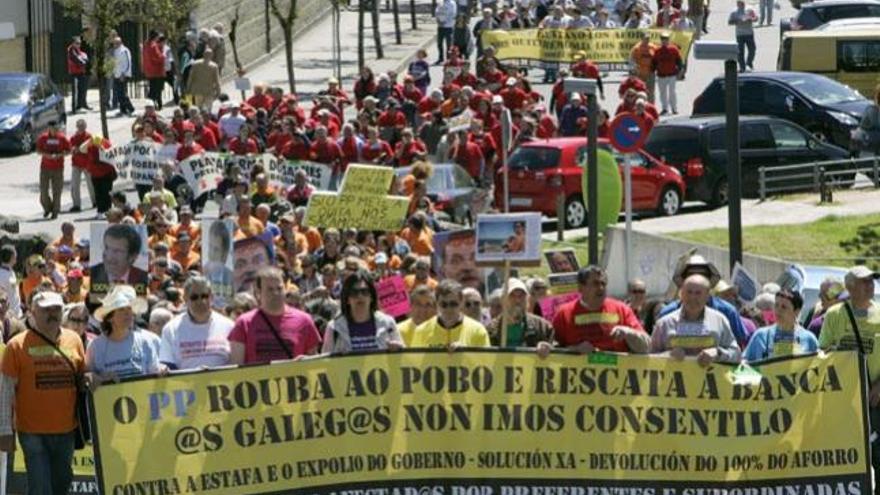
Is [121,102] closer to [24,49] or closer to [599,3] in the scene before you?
[24,49]

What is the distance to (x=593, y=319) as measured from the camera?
1612 centimetres

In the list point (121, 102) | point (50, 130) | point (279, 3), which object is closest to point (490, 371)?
point (50, 130)

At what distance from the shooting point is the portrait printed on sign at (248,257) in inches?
921

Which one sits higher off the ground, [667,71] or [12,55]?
[12,55]

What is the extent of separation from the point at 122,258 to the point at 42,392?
24.2ft

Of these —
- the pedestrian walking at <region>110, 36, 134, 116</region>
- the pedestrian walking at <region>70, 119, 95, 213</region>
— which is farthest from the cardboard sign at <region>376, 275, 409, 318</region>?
the pedestrian walking at <region>110, 36, 134, 116</region>

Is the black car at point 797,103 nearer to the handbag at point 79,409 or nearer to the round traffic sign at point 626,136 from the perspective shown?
the round traffic sign at point 626,136

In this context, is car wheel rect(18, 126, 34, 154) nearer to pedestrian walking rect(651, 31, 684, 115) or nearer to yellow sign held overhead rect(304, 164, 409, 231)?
pedestrian walking rect(651, 31, 684, 115)

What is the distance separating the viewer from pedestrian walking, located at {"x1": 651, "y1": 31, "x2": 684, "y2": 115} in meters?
43.0

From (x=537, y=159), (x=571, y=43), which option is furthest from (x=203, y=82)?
(x=537, y=159)

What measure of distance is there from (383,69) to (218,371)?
120 ft

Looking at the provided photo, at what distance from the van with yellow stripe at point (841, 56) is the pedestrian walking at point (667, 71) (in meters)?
1.86

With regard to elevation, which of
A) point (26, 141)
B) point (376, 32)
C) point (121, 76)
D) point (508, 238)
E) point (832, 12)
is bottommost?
point (26, 141)

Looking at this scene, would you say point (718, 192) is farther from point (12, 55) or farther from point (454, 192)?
point (12, 55)
